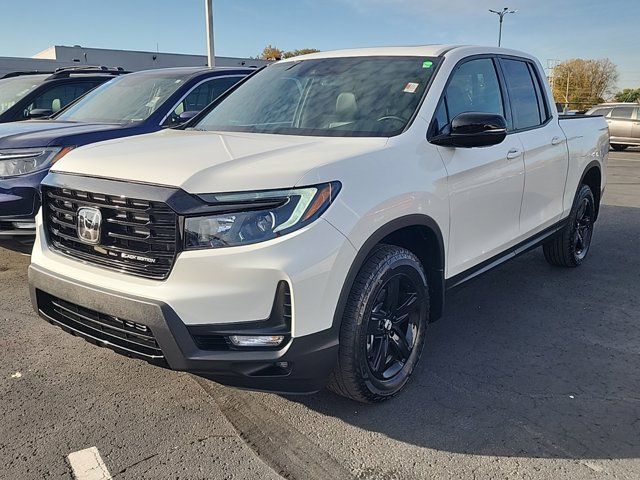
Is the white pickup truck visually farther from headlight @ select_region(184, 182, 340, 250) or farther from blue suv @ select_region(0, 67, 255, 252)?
blue suv @ select_region(0, 67, 255, 252)

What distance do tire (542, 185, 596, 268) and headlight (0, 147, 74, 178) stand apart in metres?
4.24

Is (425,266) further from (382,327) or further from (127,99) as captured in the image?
(127,99)

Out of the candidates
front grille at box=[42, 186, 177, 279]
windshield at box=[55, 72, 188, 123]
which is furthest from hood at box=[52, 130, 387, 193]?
windshield at box=[55, 72, 188, 123]

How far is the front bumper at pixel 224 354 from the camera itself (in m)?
2.47

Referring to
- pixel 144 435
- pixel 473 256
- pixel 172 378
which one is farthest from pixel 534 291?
pixel 144 435

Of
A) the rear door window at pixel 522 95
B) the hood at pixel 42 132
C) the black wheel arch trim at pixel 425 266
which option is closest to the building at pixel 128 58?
the hood at pixel 42 132

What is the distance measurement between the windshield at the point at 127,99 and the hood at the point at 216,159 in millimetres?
2701

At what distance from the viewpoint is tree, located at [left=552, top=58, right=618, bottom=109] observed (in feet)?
191

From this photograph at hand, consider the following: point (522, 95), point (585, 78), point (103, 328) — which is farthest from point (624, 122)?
point (585, 78)

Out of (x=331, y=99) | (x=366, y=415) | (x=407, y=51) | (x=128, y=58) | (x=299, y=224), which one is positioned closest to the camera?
(x=299, y=224)

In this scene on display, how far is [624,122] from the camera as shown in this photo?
18.2m

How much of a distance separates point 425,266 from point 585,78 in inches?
2526

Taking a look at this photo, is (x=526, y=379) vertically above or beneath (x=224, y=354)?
beneath

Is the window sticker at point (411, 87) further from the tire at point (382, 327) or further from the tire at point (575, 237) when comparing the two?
the tire at point (575, 237)
